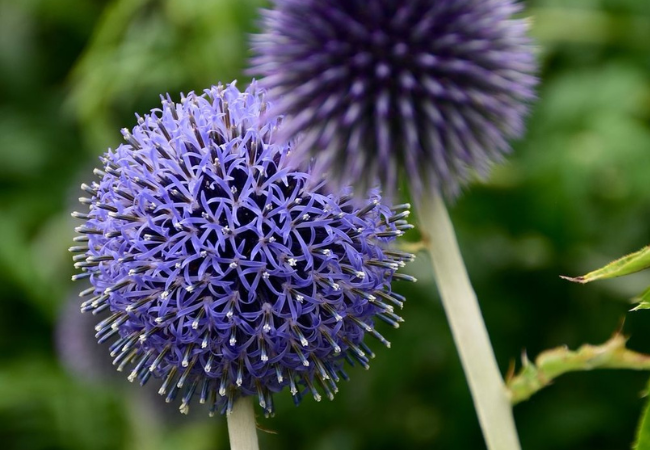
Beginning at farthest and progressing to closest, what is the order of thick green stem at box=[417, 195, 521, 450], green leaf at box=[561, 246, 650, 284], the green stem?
thick green stem at box=[417, 195, 521, 450], the green stem, green leaf at box=[561, 246, 650, 284]

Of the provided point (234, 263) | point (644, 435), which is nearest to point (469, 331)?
point (644, 435)

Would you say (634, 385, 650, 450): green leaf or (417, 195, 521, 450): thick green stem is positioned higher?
(417, 195, 521, 450): thick green stem

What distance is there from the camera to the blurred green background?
11.4 ft

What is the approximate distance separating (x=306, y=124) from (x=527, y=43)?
56 centimetres

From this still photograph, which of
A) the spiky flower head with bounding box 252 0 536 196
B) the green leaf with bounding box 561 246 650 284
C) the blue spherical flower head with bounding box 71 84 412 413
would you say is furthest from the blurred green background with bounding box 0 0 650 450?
the green leaf with bounding box 561 246 650 284

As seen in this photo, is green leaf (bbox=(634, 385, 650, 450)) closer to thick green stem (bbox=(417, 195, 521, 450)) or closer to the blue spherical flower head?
thick green stem (bbox=(417, 195, 521, 450))

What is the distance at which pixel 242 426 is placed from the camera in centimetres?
171

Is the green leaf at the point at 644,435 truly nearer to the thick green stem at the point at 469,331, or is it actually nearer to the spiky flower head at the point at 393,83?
the thick green stem at the point at 469,331

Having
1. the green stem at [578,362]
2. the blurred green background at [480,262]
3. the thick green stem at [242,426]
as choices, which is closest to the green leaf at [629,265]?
the green stem at [578,362]

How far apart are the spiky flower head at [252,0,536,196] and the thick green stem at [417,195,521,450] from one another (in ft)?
0.25

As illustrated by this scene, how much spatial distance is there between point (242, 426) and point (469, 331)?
1.67ft

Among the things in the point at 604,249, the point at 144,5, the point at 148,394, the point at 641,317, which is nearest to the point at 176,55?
the point at 144,5

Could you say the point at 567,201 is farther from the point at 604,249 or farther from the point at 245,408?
the point at 245,408

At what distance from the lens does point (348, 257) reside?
67.4 inches
